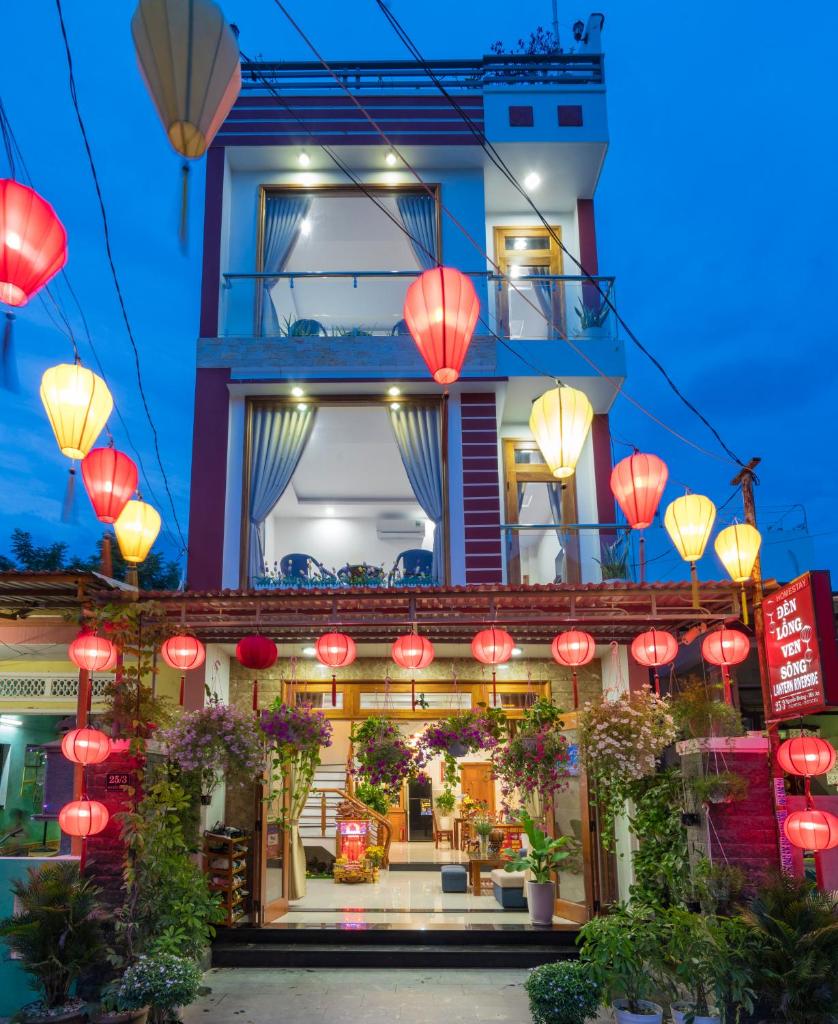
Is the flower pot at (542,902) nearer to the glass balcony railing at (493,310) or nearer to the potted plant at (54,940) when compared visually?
the potted plant at (54,940)

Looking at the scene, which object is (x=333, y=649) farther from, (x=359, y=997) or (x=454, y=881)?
(x=454, y=881)

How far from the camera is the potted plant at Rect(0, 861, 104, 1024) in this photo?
6671 mm

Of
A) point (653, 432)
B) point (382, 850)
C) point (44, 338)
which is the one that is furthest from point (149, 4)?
point (653, 432)

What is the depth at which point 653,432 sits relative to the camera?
88125 millimetres

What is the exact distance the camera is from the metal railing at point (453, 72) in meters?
12.5

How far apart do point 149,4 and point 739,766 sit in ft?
22.5

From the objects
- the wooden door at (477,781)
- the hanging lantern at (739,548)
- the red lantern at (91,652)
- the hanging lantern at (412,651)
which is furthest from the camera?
the wooden door at (477,781)

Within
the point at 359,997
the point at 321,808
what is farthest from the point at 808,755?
the point at 321,808

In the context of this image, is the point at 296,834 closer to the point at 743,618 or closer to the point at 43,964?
the point at 43,964

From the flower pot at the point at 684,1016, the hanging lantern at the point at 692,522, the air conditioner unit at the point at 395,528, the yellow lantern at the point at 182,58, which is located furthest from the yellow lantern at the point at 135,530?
the air conditioner unit at the point at 395,528

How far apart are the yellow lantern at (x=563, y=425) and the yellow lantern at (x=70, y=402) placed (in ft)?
11.2

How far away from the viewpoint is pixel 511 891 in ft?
36.0

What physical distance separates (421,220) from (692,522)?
22.8 feet

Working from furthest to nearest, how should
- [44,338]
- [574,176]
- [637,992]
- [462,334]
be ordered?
[44,338], [574,176], [637,992], [462,334]
